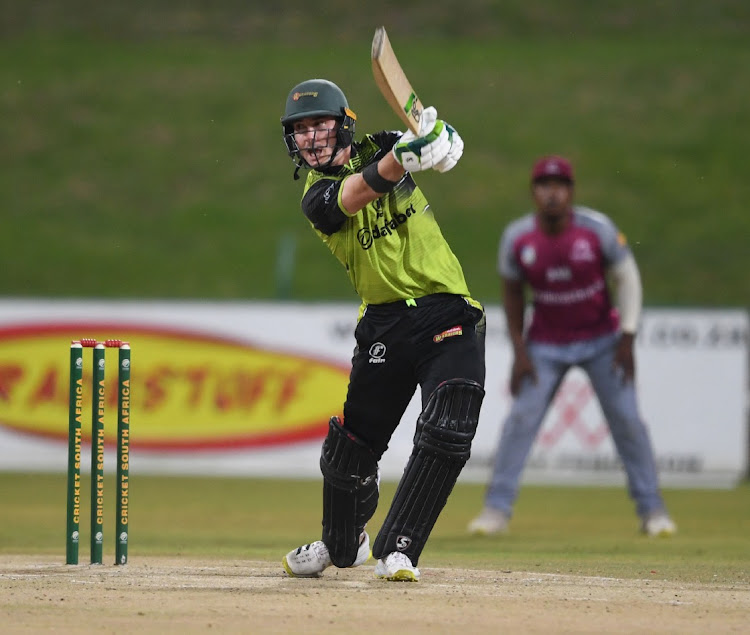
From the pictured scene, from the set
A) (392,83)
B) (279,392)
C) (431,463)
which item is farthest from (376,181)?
(279,392)

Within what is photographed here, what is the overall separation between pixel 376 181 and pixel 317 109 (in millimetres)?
495

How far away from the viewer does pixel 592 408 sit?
11.9 m

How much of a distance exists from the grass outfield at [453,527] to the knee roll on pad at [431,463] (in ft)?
2.50

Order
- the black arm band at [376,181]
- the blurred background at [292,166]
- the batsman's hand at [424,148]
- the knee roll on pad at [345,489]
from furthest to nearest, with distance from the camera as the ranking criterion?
the blurred background at [292,166]
the knee roll on pad at [345,489]
the black arm band at [376,181]
the batsman's hand at [424,148]

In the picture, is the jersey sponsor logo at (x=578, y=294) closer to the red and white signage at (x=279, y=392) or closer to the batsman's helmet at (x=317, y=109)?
the red and white signage at (x=279, y=392)

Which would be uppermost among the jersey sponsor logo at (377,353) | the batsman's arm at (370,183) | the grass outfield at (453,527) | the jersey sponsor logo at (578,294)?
the batsman's arm at (370,183)

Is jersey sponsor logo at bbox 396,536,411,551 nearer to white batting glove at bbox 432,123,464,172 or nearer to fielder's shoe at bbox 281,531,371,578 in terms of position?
fielder's shoe at bbox 281,531,371,578

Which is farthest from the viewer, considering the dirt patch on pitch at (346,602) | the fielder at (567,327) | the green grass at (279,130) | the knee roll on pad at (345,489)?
the green grass at (279,130)

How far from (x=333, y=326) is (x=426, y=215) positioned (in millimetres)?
6959

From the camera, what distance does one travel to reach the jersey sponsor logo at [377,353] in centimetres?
552

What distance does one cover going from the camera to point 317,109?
5.43 meters

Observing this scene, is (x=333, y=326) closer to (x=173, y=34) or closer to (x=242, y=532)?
(x=242, y=532)

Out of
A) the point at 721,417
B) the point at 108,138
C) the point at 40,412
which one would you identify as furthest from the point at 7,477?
the point at 108,138

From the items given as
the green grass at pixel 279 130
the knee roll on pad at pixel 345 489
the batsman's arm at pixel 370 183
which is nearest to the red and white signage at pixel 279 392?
Answer: the green grass at pixel 279 130
